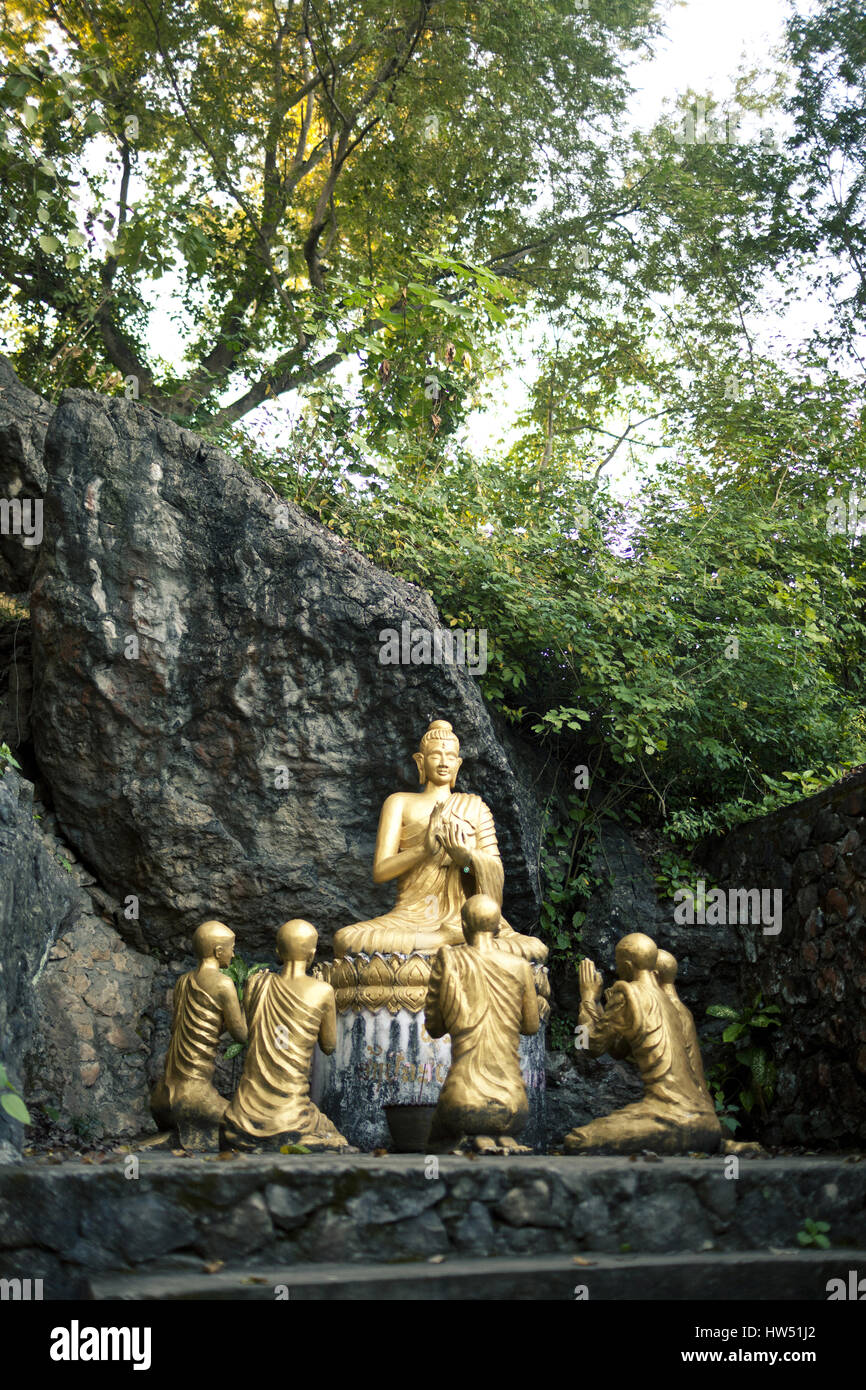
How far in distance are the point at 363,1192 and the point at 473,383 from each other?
30.2 feet

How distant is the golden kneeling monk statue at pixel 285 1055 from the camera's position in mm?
5914

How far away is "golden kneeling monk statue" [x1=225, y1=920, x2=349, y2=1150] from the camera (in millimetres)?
5914

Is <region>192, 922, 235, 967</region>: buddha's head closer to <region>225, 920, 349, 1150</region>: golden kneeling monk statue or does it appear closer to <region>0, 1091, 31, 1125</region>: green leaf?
<region>225, 920, 349, 1150</region>: golden kneeling monk statue

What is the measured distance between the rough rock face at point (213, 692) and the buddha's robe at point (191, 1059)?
2.71 meters

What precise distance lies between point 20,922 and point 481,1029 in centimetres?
280

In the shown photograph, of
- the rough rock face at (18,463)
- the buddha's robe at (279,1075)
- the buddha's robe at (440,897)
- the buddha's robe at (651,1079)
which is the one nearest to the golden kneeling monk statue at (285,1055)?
the buddha's robe at (279,1075)

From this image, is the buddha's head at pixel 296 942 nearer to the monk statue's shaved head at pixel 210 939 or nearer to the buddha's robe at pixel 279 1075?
the buddha's robe at pixel 279 1075

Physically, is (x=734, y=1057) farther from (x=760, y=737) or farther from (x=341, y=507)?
(x=341, y=507)

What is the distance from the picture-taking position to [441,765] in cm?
846

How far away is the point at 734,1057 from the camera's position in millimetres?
8109

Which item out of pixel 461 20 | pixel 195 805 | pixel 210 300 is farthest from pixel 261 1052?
pixel 461 20

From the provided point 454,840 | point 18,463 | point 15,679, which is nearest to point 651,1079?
point 454,840

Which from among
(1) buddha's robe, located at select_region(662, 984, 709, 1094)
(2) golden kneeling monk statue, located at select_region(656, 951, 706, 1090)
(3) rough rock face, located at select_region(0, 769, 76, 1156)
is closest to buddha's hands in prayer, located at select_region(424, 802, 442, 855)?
(2) golden kneeling monk statue, located at select_region(656, 951, 706, 1090)

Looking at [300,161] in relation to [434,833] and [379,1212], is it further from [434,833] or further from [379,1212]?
[379,1212]
